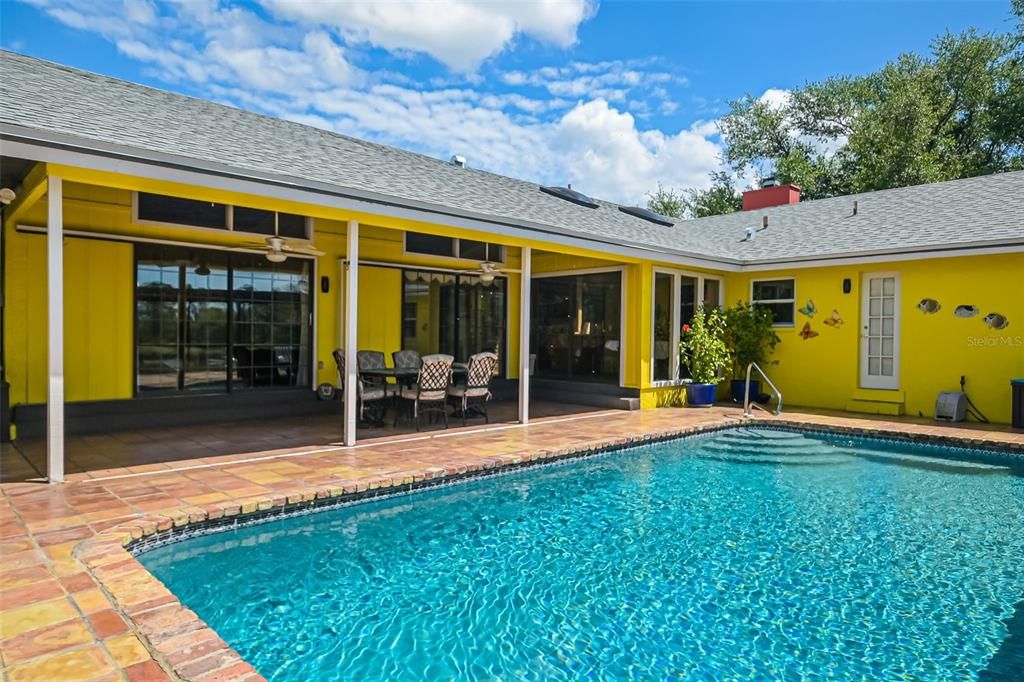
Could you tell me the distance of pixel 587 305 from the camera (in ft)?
43.0

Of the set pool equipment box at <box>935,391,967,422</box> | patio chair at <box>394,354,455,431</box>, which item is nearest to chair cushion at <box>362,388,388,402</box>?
patio chair at <box>394,354,455,431</box>

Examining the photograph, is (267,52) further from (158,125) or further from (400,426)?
(400,426)

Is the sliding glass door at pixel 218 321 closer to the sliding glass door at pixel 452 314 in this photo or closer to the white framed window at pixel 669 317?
the sliding glass door at pixel 452 314

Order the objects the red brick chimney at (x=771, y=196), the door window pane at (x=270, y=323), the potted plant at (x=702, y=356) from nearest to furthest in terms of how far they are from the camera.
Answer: the door window pane at (x=270, y=323)
the potted plant at (x=702, y=356)
the red brick chimney at (x=771, y=196)

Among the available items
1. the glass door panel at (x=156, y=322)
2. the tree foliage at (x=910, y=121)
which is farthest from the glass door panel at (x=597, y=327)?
the tree foliage at (x=910, y=121)

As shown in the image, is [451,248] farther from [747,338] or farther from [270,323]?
[747,338]

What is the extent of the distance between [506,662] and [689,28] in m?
16.2

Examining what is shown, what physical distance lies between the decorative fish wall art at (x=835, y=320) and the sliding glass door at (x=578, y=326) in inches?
166

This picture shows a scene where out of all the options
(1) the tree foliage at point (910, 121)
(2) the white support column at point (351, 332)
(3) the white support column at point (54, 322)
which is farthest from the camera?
(1) the tree foliage at point (910, 121)

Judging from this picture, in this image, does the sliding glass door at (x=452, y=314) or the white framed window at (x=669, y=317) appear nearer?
the sliding glass door at (x=452, y=314)

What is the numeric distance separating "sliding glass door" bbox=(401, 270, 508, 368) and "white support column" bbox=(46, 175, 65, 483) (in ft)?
21.3

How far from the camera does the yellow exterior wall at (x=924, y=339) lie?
1025cm

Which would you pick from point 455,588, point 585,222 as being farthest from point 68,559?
point 585,222

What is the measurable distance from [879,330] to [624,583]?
9.94 meters
